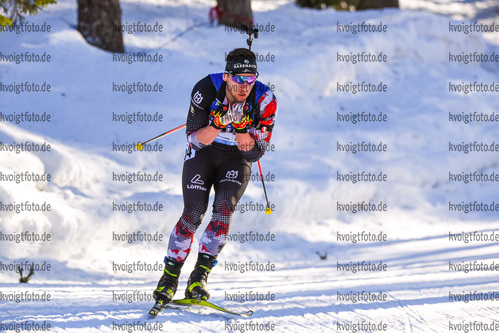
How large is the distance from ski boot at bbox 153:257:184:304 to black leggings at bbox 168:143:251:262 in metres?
0.07

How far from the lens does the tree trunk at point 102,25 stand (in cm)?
1269


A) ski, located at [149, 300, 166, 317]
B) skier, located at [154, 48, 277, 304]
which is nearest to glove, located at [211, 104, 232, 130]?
skier, located at [154, 48, 277, 304]

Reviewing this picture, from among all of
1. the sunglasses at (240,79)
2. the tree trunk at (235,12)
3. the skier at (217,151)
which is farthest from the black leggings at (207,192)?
the tree trunk at (235,12)

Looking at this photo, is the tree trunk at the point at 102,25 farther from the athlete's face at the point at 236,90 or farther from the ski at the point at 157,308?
the ski at the point at 157,308

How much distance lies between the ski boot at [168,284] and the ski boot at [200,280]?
14cm

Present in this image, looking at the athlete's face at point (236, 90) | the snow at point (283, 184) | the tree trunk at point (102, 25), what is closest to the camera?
the athlete's face at point (236, 90)

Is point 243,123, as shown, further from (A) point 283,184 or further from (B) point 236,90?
A: (A) point 283,184

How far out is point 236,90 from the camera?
5.19 m

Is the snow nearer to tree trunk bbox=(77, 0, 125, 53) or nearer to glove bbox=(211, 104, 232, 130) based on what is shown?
tree trunk bbox=(77, 0, 125, 53)

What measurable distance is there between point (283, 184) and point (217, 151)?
16.1 ft

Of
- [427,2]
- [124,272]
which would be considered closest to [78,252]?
[124,272]

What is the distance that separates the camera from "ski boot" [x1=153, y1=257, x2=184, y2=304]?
17.6ft

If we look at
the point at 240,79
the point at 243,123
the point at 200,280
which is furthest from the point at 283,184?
the point at 240,79

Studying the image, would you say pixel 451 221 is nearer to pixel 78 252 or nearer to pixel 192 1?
pixel 78 252
